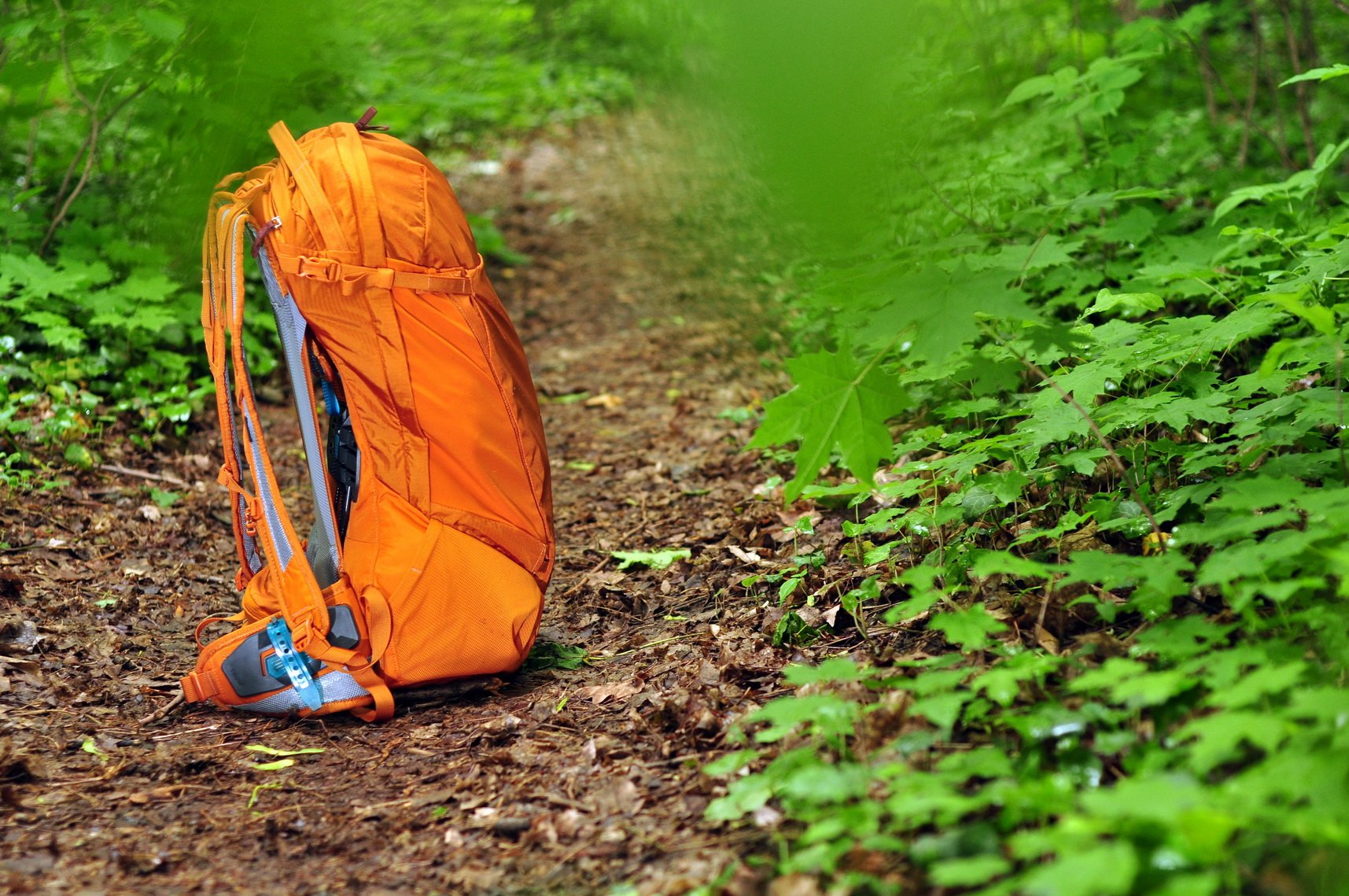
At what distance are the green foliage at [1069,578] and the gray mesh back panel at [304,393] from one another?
1323 mm

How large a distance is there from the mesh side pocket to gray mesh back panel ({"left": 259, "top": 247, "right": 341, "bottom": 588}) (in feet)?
0.86

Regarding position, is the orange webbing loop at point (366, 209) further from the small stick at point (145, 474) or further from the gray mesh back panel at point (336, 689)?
the small stick at point (145, 474)

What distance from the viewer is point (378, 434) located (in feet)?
8.75

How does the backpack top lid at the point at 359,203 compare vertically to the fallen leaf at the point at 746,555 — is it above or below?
above

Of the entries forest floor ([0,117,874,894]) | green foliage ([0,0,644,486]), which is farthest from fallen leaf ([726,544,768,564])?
green foliage ([0,0,644,486])

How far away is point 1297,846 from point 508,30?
30.5 ft

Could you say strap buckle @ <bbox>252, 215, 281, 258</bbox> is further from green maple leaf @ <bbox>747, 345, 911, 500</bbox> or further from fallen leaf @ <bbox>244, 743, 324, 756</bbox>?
green maple leaf @ <bbox>747, 345, 911, 500</bbox>

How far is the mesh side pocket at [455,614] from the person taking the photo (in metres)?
2.64

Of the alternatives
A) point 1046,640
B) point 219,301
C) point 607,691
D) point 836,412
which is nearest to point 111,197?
point 219,301

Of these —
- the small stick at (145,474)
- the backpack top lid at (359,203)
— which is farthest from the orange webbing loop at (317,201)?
the small stick at (145,474)

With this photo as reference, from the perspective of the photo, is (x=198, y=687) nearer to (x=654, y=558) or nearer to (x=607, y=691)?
(x=607, y=691)

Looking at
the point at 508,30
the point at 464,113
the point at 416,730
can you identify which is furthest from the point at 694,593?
the point at 508,30

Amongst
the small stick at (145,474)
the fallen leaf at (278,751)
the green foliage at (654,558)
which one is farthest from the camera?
the small stick at (145,474)

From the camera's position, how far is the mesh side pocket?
2.64 meters
